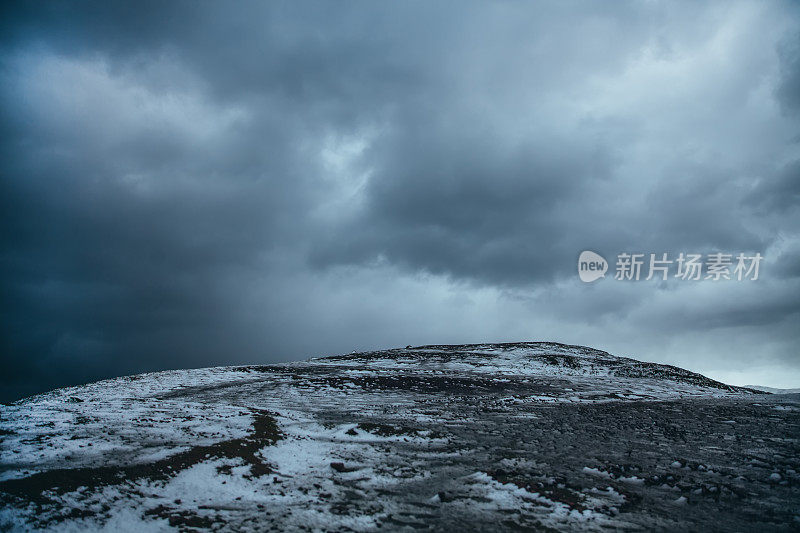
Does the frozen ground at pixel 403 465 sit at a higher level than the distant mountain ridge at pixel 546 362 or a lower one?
lower

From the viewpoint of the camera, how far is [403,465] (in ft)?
42.5

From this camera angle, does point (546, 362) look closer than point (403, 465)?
No

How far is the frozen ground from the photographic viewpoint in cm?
923

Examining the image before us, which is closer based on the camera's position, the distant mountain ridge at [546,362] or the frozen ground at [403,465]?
the frozen ground at [403,465]

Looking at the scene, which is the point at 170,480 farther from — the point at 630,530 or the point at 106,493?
the point at 630,530

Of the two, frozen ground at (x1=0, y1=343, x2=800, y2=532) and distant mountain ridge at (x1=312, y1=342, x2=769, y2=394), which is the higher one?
distant mountain ridge at (x1=312, y1=342, x2=769, y2=394)

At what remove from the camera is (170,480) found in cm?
1113

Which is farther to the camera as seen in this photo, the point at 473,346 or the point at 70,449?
the point at 473,346

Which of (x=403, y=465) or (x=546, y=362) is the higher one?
(x=546, y=362)

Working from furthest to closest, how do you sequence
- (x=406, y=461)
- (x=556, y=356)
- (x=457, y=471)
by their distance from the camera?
(x=556, y=356)
(x=406, y=461)
(x=457, y=471)

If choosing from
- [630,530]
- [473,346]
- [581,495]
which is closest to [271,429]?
[581,495]

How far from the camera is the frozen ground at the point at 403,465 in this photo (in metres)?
9.23

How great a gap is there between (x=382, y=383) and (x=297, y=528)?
23.3 meters

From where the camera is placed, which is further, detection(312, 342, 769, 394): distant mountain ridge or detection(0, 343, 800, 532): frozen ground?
detection(312, 342, 769, 394): distant mountain ridge
